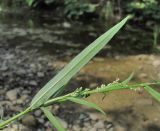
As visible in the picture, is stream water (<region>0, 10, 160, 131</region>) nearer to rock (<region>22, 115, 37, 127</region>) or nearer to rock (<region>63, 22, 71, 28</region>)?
rock (<region>63, 22, 71, 28</region>)

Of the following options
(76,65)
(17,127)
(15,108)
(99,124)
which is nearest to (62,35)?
(15,108)

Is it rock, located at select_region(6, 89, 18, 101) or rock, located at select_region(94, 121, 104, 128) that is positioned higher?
rock, located at select_region(6, 89, 18, 101)

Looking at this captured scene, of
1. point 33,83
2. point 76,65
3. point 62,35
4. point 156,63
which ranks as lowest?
point 156,63

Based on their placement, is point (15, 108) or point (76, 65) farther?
point (15, 108)

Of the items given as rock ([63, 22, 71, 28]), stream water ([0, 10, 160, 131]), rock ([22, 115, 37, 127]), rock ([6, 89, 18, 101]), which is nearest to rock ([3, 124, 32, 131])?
rock ([22, 115, 37, 127])

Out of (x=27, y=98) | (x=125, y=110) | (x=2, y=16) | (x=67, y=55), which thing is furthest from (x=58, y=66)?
(x=2, y=16)

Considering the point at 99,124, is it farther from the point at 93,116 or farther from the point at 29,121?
the point at 29,121

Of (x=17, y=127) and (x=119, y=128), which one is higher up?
(x=17, y=127)

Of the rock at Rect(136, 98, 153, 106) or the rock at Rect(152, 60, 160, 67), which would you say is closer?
the rock at Rect(136, 98, 153, 106)
